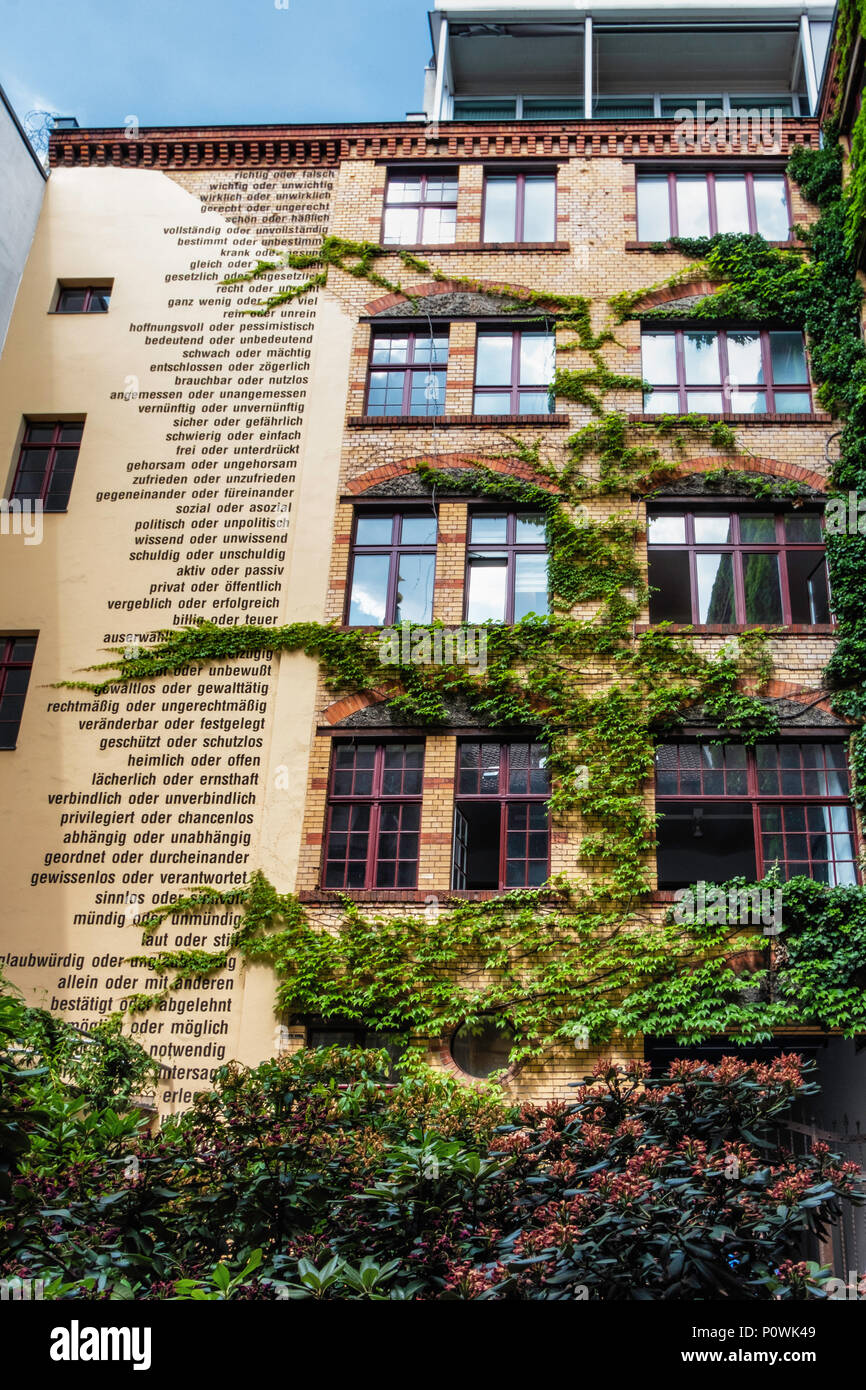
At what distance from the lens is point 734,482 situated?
19547 millimetres

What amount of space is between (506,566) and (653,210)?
879cm

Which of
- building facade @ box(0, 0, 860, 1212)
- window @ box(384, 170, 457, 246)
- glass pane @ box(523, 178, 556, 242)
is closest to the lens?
building facade @ box(0, 0, 860, 1212)

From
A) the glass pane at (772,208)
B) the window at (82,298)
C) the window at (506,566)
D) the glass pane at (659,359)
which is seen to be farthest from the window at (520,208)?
the window at (82,298)

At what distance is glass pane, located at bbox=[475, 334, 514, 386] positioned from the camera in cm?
2114

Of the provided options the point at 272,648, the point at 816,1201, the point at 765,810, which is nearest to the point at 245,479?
the point at 272,648

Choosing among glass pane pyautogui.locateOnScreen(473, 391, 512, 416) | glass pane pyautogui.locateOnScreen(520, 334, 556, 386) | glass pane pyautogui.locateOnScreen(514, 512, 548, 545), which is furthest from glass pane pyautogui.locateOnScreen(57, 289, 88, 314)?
glass pane pyautogui.locateOnScreen(514, 512, 548, 545)

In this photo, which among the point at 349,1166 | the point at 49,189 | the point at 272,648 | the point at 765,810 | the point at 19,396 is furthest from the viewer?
the point at 49,189

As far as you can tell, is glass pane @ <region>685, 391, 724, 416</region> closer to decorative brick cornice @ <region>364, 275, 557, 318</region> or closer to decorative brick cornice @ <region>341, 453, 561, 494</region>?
decorative brick cornice @ <region>341, 453, 561, 494</region>

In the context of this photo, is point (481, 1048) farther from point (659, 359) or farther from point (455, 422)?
point (659, 359)

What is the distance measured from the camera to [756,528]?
19516mm

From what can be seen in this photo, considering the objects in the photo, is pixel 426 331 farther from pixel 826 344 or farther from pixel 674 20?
pixel 674 20

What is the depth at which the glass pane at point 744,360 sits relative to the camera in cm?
2062

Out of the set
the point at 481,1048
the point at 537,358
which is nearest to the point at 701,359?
the point at 537,358
